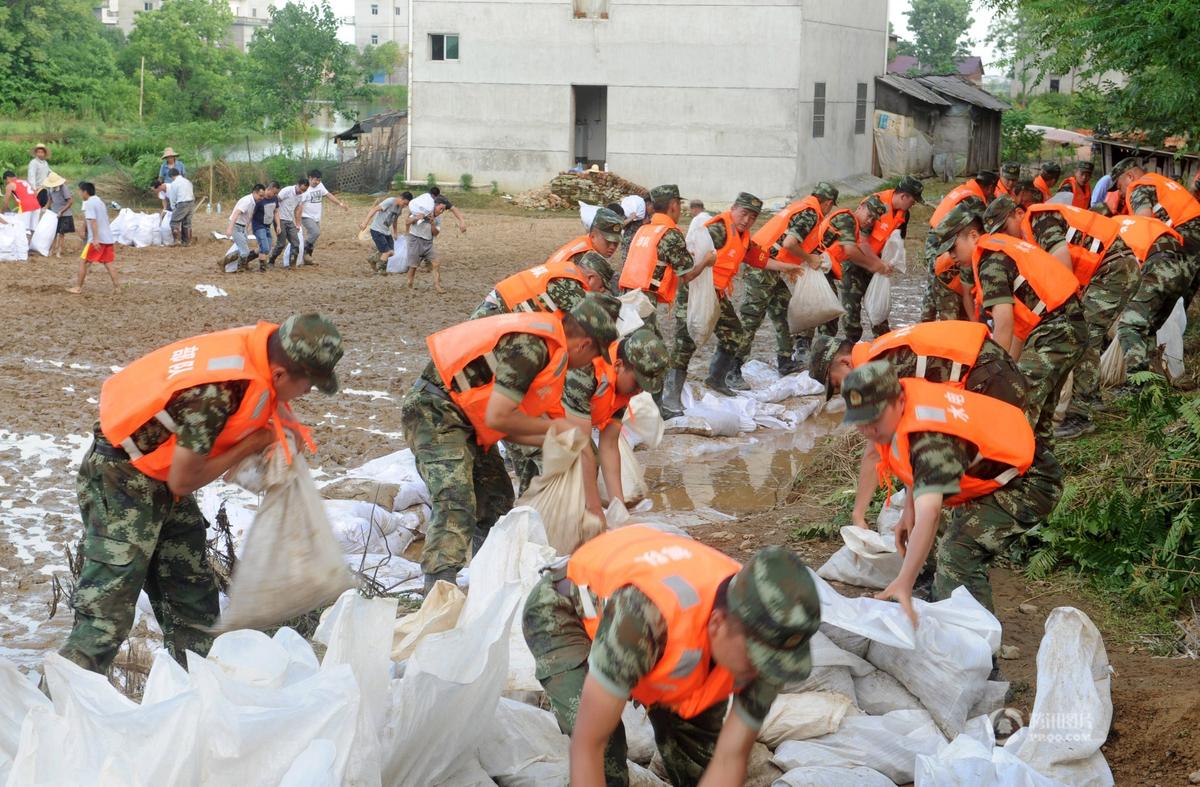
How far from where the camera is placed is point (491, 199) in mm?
24375

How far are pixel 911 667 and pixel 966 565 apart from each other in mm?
566

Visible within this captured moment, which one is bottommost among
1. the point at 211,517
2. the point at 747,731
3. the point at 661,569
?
the point at 211,517

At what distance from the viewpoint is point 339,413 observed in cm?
820

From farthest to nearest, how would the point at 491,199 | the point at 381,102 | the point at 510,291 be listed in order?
the point at 381,102, the point at 491,199, the point at 510,291

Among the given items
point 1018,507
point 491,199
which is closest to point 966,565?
point 1018,507

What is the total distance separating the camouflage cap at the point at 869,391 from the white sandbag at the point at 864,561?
815mm

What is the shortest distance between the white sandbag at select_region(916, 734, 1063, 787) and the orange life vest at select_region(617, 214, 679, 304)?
528cm

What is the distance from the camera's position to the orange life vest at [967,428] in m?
3.89

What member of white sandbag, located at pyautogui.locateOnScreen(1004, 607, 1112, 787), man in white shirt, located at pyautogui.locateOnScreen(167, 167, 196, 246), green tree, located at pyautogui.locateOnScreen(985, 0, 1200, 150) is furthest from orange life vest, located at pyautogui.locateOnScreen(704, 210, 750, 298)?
man in white shirt, located at pyautogui.locateOnScreen(167, 167, 196, 246)

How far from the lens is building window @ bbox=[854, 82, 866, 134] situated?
88.2 ft

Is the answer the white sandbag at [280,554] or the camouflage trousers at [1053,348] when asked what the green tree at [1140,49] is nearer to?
the camouflage trousers at [1053,348]

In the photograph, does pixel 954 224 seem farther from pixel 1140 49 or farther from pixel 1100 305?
pixel 1140 49

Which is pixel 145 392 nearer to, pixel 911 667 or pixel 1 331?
pixel 911 667

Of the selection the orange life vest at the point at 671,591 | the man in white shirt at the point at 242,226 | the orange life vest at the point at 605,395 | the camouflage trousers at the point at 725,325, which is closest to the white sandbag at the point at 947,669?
the orange life vest at the point at 671,591
